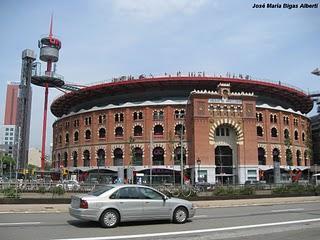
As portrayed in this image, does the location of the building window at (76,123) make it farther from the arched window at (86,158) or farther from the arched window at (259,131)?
the arched window at (259,131)

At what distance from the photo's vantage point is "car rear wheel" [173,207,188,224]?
14.6 m

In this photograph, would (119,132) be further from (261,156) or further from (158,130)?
(261,156)

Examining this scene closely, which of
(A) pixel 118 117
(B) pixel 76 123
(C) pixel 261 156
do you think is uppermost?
(A) pixel 118 117

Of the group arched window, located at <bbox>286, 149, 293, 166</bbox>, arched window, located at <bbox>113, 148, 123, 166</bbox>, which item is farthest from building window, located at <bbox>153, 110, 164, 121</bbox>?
arched window, located at <bbox>286, 149, 293, 166</bbox>

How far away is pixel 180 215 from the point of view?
14727 mm

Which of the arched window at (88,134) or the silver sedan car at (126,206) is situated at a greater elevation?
the arched window at (88,134)

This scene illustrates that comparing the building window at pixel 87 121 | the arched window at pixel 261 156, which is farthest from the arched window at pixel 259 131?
the building window at pixel 87 121

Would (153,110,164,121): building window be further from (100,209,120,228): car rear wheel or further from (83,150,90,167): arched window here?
(100,209,120,228): car rear wheel

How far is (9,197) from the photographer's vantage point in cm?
2305

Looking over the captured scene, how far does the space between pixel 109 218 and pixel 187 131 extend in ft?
184

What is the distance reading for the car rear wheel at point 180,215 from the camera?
48.0 ft

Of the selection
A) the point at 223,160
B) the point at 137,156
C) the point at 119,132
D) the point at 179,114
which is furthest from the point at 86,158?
the point at 223,160

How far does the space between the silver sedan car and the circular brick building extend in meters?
47.8

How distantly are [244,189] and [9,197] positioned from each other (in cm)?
1842
